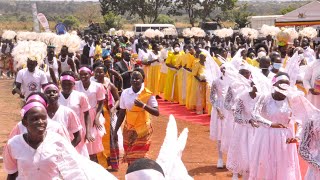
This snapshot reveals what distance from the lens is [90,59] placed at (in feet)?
72.7

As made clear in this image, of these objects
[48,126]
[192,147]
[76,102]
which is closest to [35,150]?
[48,126]

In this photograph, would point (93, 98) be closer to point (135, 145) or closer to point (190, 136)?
point (135, 145)

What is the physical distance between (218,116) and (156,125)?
4778 millimetres

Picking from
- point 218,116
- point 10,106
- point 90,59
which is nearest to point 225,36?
point 90,59

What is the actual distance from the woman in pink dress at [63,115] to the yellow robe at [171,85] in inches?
437

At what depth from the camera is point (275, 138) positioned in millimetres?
7023

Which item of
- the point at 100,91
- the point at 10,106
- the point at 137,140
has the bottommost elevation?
the point at 10,106

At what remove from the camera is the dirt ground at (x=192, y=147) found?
9.23 meters

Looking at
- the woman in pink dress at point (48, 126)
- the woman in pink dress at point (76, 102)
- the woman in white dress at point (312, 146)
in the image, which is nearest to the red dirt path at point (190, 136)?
the woman in pink dress at point (76, 102)

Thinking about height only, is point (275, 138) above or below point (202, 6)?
above

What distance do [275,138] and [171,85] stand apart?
1097cm

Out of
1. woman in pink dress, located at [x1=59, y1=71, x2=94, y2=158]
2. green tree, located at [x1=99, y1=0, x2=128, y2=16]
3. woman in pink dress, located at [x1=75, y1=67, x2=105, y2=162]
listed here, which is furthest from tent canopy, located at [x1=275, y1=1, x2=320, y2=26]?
green tree, located at [x1=99, y1=0, x2=128, y2=16]

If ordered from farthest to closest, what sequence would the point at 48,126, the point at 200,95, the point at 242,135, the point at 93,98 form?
the point at 200,95
the point at 93,98
the point at 242,135
the point at 48,126

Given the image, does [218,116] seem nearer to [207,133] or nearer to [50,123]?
[207,133]
